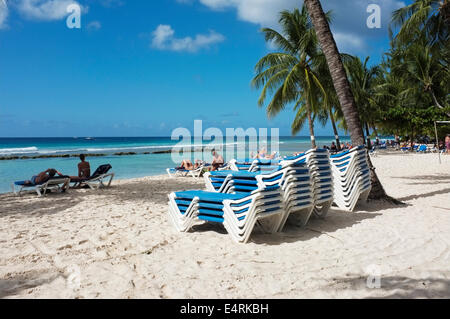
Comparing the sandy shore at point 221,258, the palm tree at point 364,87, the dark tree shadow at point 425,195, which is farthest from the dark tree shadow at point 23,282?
the palm tree at point 364,87

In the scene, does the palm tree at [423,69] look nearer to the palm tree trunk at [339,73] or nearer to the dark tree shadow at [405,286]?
the palm tree trunk at [339,73]

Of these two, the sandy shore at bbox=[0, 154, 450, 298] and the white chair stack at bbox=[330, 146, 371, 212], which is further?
the white chair stack at bbox=[330, 146, 371, 212]

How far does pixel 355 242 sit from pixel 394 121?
22.6 m

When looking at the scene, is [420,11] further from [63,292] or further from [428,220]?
[63,292]

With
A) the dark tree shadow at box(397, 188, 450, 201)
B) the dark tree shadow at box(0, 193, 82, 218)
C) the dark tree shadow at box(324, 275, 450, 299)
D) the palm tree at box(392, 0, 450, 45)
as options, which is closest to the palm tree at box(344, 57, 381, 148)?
the palm tree at box(392, 0, 450, 45)

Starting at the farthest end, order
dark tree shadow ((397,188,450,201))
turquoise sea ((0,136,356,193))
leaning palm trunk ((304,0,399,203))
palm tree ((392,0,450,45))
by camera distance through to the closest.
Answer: turquoise sea ((0,136,356,193))
palm tree ((392,0,450,45))
dark tree shadow ((397,188,450,201))
leaning palm trunk ((304,0,399,203))

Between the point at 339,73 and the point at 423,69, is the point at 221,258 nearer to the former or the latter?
the point at 339,73

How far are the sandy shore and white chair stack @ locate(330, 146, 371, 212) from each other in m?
0.22

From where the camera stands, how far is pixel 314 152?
482cm

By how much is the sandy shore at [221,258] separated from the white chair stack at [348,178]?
0.22 meters

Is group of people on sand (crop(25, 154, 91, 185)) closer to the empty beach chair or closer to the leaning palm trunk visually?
the empty beach chair

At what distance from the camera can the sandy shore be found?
268cm

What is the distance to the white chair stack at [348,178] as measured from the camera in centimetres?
559
